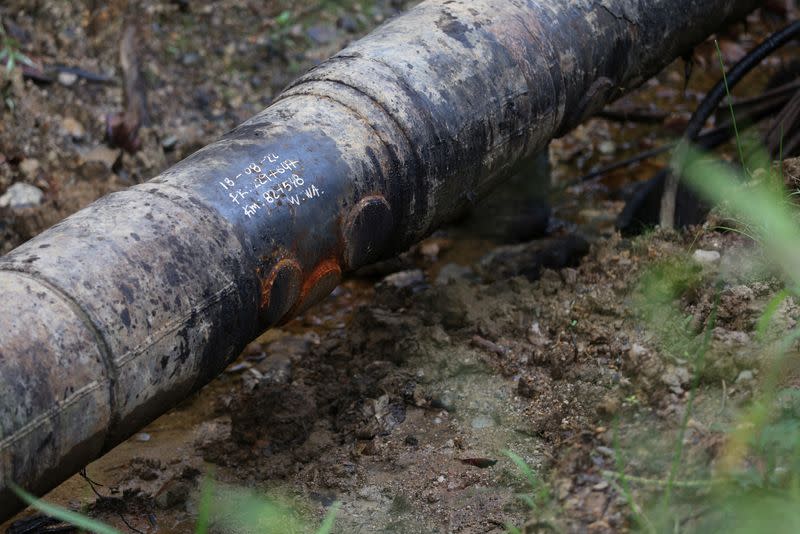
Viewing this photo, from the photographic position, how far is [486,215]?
4352mm

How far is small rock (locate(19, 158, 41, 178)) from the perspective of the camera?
407 cm

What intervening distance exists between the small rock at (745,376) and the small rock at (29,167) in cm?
321

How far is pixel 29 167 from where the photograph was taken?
161 inches

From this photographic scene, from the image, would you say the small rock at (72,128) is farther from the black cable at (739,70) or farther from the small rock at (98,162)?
the black cable at (739,70)

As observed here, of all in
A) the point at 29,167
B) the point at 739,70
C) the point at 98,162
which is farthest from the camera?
the point at 98,162

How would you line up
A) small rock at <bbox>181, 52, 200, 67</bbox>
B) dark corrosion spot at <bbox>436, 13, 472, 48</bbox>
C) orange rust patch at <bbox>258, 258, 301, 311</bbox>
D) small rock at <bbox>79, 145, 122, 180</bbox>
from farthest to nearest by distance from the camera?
small rock at <bbox>181, 52, 200, 67</bbox>, small rock at <bbox>79, 145, 122, 180</bbox>, dark corrosion spot at <bbox>436, 13, 472, 48</bbox>, orange rust patch at <bbox>258, 258, 301, 311</bbox>

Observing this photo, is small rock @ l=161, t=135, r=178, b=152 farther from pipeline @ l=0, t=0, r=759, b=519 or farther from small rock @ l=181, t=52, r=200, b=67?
pipeline @ l=0, t=0, r=759, b=519

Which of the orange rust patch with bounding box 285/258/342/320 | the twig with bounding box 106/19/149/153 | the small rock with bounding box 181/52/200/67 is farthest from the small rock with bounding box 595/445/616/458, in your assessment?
the small rock with bounding box 181/52/200/67

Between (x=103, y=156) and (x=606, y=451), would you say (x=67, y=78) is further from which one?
(x=606, y=451)

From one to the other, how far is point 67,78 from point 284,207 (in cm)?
255

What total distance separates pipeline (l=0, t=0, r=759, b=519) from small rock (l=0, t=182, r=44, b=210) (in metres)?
1.79

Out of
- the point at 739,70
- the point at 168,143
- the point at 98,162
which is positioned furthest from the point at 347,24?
the point at 739,70

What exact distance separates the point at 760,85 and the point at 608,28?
270 centimetres

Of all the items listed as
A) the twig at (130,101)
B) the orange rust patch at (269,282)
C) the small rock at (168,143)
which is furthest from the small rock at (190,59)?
the orange rust patch at (269,282)
